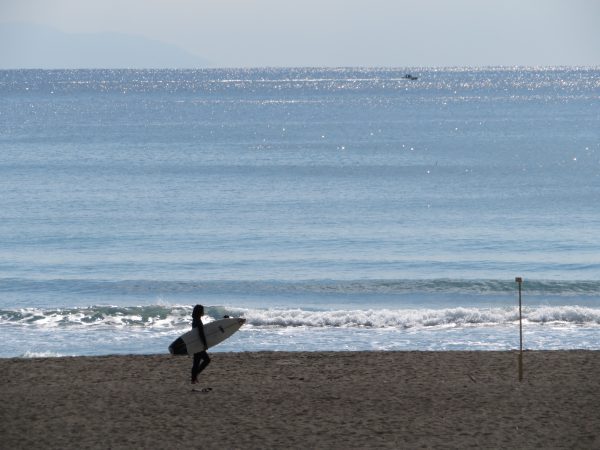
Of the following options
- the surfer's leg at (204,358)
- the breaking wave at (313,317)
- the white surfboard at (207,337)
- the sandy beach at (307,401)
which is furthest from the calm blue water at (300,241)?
the surfer's leg at (204,358)

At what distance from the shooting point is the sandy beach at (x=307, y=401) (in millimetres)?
14141

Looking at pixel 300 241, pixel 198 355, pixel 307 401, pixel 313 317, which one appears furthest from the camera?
pixel 300 241

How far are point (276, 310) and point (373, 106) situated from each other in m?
128

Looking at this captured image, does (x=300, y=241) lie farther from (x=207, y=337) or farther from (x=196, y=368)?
(x=196, y=368)

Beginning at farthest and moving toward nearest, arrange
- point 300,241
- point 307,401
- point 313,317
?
point 300,241 → point 313,317 → point 307,401

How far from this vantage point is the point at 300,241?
4081cm

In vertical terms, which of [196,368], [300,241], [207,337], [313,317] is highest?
[300,241]

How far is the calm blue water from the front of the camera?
25.5 metres

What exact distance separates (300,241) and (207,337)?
22.2 meters

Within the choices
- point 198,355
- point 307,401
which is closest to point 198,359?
point 198,355

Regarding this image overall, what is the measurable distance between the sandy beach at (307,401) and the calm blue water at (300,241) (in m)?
3.69

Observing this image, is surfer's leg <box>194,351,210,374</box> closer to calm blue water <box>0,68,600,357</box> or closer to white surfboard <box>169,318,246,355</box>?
white surfboard <box>169,318,246,355</box>

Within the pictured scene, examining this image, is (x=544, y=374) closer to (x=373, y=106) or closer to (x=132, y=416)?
(x=132, y=416)

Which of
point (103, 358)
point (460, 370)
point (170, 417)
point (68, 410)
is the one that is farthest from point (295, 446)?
point (103, 358)
